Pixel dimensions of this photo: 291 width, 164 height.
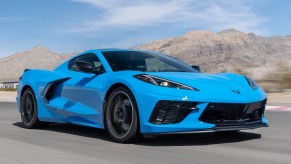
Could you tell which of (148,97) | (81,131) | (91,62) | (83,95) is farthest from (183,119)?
(81,131)

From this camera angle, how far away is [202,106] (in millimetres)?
5480

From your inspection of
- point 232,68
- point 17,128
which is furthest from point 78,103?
point 232,68

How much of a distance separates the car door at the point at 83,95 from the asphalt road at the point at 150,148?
28 centimetres

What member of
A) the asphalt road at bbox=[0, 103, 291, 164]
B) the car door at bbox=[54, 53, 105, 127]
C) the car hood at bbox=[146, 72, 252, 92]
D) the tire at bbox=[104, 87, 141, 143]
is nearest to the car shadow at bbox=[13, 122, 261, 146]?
the asphalt road at bbox=[0, 103, 291, 164]

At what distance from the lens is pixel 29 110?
823cm

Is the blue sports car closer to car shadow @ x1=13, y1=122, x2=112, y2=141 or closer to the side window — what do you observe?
the side window

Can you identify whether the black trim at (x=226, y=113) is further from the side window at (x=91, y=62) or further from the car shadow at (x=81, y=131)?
the side window at (x=91, y=62)

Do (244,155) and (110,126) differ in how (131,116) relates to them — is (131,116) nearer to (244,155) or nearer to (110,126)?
(110,126)

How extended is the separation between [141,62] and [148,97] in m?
1.27

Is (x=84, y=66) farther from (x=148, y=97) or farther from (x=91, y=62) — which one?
(x=148, y=97)

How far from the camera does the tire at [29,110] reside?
26.5ft

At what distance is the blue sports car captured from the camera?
5.53m

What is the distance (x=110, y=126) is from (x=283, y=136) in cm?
232

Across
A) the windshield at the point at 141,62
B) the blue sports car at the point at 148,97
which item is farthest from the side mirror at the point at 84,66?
the windshield at the point at 141,62
